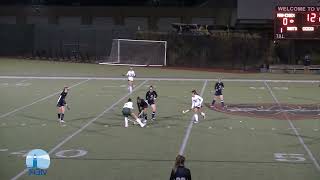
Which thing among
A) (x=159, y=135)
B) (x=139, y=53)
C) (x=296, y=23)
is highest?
(x=296, y=23)

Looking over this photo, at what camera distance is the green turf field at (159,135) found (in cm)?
1465

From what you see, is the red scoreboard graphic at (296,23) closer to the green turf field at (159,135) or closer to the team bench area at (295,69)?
the team bench area at (295,69)

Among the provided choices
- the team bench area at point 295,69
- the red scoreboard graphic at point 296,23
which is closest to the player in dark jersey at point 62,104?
the red scoreboard graphic at point 296,23

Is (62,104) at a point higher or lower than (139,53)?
lower

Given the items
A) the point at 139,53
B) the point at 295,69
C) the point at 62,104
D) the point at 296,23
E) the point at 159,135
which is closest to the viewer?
the point at 159,135

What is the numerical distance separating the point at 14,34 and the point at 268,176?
152ft

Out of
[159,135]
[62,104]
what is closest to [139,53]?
[62,104]

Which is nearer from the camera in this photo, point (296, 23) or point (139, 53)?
point (296, 23)

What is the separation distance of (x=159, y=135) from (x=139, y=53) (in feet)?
96.8

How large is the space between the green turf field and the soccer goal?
12506 mm

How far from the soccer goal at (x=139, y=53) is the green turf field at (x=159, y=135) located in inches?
492

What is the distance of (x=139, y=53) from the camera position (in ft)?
160

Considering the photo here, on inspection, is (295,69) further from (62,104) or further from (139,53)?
(62,104)

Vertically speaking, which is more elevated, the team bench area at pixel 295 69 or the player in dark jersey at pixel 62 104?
the team bench area at pixel 295 69
